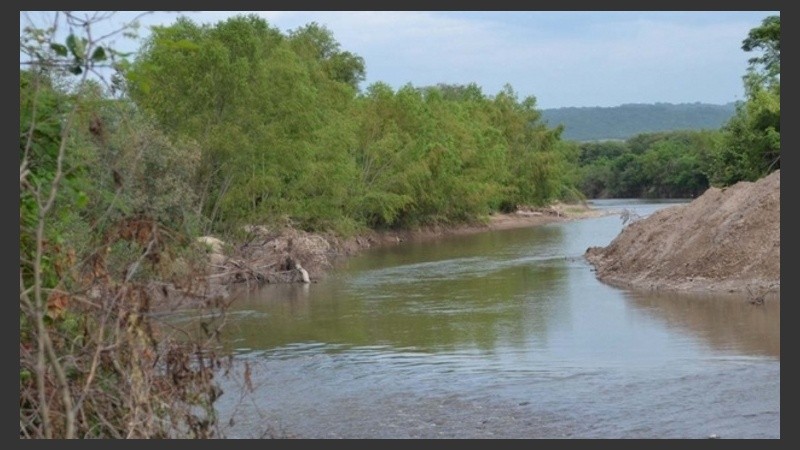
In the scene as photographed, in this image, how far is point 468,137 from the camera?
229ft

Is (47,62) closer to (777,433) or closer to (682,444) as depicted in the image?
(682,444)

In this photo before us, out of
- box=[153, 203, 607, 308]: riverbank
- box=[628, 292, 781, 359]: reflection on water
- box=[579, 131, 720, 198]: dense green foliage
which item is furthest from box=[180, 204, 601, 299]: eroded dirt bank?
box=[579, 131, 720, 198]: dense green foliage

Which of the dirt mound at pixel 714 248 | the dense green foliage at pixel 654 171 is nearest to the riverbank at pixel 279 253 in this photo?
the dirt mound at pixel 714 248

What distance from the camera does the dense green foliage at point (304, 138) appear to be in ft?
135

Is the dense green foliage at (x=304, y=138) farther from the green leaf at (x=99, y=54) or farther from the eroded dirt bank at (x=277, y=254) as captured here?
the green leaf at (x=99, y=54)

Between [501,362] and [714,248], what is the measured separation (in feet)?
40.3

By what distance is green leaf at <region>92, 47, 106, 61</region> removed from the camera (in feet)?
26.1

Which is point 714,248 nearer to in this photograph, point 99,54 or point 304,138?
point 304,138

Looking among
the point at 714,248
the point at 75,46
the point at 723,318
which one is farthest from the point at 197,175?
the point at 75,46

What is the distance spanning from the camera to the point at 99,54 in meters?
7.98

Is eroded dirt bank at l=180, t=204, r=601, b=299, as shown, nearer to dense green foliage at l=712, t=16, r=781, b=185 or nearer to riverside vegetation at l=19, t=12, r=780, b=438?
riverside vegetation at l=19, t=12, r=780, b=438

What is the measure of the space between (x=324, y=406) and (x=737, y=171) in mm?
35219

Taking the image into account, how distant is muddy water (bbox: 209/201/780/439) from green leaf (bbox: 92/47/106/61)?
150 inches

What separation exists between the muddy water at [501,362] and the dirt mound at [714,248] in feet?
3.81
